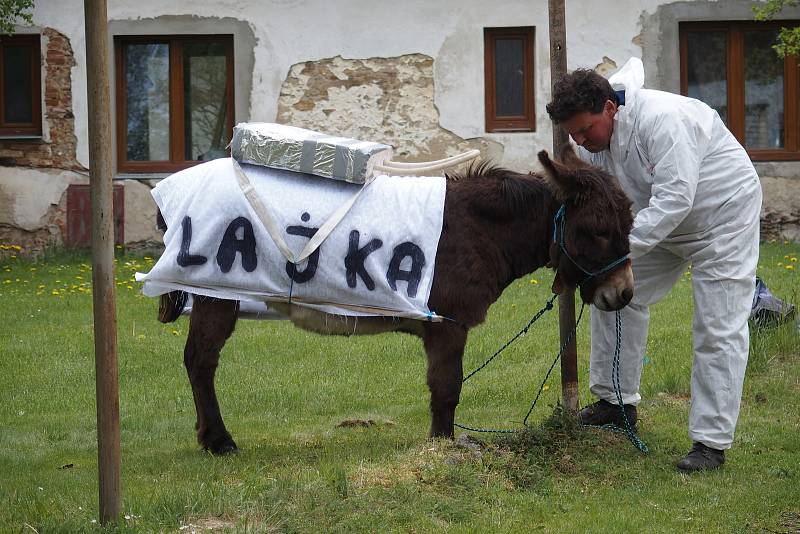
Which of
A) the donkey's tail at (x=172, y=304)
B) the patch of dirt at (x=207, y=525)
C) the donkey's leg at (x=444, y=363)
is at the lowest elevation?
the patch of dirt at (x=207, y=525)

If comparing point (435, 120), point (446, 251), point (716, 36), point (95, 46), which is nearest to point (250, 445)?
point (446, 251)

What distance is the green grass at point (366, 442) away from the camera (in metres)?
4.76

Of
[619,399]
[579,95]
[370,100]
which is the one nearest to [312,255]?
[579,95]

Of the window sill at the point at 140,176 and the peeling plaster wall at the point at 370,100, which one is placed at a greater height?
the peeling plaster wall at the point at 370,100

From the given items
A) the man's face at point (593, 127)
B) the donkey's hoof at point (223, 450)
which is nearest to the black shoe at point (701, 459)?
the man's face at point (593, 127)

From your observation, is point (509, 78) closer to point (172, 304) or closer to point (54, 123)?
point (54, 123)

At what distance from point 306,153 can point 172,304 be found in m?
1.14

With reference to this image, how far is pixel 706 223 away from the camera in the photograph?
569 centimetres

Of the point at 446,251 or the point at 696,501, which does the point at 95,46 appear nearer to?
the point at 446,251

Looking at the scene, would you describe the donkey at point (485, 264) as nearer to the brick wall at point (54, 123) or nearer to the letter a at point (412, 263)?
the letter a at point (412, 263)

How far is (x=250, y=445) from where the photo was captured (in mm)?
6398

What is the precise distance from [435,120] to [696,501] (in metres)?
9.94

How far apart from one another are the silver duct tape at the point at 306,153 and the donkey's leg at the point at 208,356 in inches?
31.9

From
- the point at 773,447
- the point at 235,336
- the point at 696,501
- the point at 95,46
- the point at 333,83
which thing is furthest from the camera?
the point at 333,83
